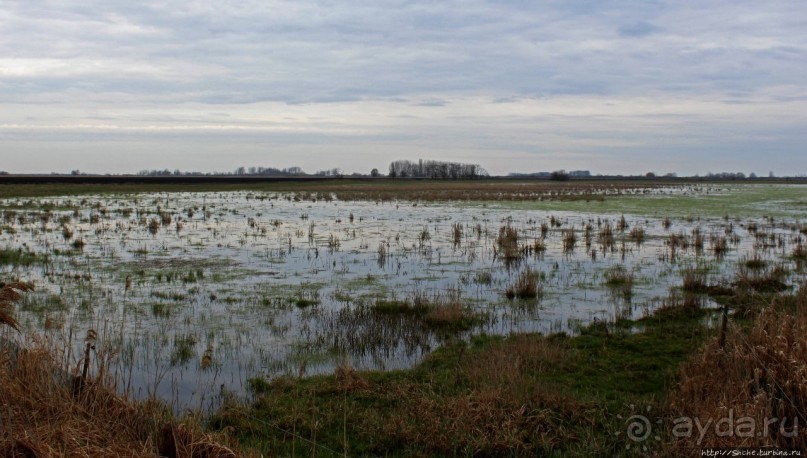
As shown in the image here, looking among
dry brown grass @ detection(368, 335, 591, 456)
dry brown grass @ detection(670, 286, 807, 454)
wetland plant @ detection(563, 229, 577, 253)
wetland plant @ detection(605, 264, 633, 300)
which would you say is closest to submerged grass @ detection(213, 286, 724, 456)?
dry brown grass @ detection(368, 335, 591, 456)

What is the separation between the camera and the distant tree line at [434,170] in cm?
17575

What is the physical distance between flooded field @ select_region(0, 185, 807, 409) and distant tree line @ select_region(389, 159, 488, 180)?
473 ft

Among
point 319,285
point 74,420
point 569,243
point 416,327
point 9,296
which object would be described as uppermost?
point 9,296

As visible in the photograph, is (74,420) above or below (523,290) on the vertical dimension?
above

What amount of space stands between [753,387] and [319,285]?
1120cm

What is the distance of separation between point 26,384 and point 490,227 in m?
26.1

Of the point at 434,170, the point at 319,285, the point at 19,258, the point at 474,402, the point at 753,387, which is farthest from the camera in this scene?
the point at 434,170

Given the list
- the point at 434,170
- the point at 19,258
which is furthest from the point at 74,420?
the point at 434,170

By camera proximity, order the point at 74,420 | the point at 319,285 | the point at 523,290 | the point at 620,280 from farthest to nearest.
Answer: the point at 620,280 → the point at 319,285 → the point at 523,290 → the point at 74,420

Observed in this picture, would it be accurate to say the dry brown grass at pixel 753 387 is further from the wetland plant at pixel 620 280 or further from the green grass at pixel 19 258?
Result: the green grass at pixel 19 258

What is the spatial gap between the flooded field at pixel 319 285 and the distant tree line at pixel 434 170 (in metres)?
144

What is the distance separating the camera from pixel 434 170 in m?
180

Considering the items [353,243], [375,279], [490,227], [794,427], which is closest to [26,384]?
[794,427]

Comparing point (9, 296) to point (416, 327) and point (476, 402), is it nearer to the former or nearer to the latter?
point (476, 402)
